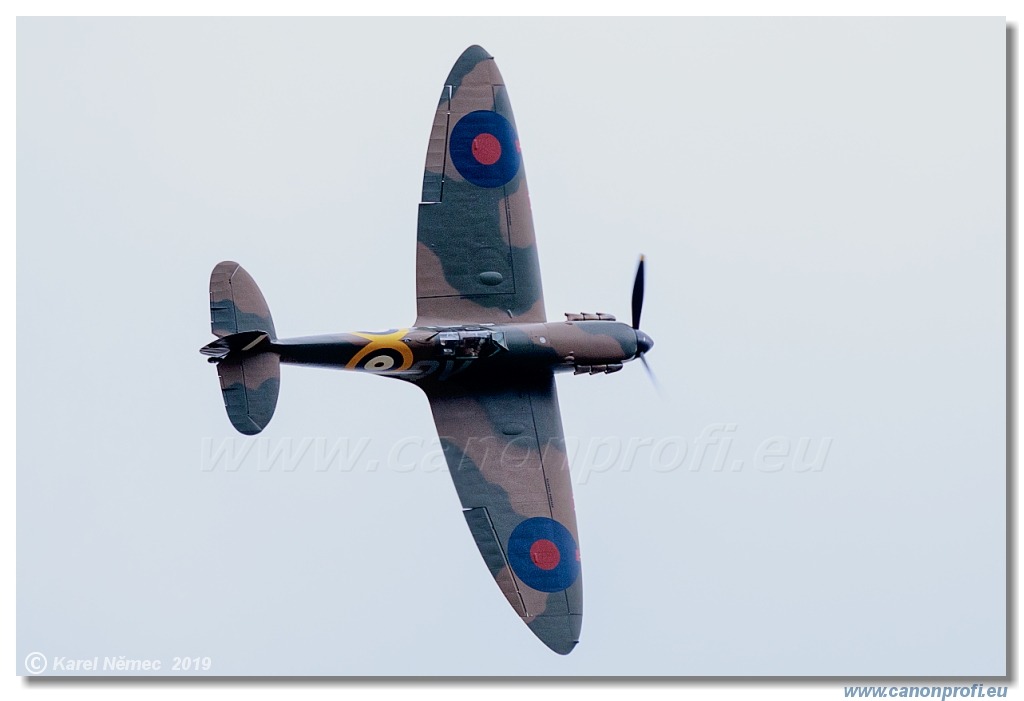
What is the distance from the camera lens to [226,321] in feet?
68.7

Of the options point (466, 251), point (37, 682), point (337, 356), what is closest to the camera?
point (37, 682)

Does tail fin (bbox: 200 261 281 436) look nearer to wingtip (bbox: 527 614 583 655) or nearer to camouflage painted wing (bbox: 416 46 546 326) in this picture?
camouflage painted wing (bbox: 416 46 546 326)

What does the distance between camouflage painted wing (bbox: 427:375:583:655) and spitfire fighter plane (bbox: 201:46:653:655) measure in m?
0.02

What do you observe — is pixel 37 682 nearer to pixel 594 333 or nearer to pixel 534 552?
pixel 534 552

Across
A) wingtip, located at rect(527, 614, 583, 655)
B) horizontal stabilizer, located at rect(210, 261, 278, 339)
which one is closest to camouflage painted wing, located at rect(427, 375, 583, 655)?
wingtip, located at rect(527, 614, 583, 655)

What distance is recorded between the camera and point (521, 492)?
22.4 metres

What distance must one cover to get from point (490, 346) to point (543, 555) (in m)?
3.08

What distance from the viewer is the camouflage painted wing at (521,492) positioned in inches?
866

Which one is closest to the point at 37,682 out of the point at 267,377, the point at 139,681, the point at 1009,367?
the point at 139,681

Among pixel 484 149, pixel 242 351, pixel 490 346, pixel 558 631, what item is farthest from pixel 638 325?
pixel 242 351

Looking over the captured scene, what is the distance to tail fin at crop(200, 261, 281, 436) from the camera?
2078 cm

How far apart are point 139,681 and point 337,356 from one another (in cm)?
505

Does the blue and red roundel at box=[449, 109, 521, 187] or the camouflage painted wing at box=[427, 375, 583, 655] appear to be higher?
the blue and red roundel at box=[449, 109, 521, 187]

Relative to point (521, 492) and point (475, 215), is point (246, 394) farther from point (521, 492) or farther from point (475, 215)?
point (475, 215)
